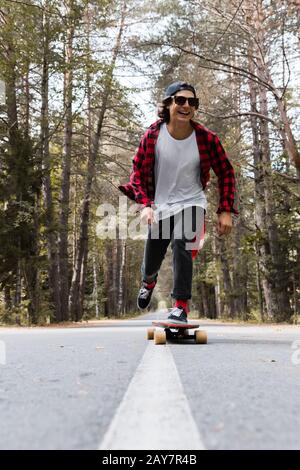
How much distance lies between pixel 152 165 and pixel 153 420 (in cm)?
378

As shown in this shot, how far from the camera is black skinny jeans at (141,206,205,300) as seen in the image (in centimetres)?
474

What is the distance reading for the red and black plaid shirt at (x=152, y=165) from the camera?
496 cm

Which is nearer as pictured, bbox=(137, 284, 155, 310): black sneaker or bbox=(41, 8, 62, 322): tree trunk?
bbox=(137, 284, 155, 310): black sneaker

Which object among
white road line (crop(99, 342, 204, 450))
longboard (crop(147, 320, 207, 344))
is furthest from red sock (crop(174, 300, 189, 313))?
white road line (crop(99, 342, 204, 450))

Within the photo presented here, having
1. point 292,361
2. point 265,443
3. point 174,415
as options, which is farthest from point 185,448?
point 292,361

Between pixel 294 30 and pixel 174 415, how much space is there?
45.6ft

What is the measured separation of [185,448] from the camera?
3.84 ft

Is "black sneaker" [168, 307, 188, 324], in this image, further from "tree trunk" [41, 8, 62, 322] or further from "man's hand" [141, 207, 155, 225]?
"tree trunk" [41, 8, 62, 322]

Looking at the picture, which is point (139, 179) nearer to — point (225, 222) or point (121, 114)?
point (225, 222)

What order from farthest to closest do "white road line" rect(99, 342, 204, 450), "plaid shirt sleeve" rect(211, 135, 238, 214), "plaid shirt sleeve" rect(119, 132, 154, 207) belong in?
"plaid shirt sleeve" rect(211, 135, 238, 214)
"plaid shirt sleeve" rect(119, 132, 154, 207)
"white road line" rect(99, 342, 204, 450)

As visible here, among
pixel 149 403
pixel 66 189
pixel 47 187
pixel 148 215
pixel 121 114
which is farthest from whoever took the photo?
pixel 121 114

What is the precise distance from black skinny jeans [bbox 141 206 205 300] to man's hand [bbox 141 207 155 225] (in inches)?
6.1

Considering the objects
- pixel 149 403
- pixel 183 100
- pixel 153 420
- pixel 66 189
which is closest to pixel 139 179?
pixel 183 100

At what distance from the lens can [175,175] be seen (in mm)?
4914
